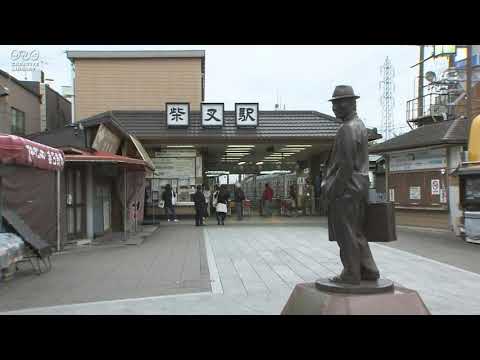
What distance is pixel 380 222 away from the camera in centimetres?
568

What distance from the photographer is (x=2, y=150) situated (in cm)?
952

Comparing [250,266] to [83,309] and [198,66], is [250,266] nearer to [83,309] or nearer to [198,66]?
[83,309]

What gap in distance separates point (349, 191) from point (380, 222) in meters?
0.55

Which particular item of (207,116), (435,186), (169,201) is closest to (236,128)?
(207,116)

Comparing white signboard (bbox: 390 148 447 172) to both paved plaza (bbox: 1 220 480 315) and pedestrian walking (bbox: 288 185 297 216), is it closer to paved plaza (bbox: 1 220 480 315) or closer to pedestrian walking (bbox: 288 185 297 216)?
paved plaza (bbox: 1 220 480 315)

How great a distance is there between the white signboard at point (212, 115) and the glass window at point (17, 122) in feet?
23.7

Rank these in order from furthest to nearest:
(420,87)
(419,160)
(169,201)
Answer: (420,87) < (169,201) < (419,160)

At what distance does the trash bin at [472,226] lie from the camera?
14766mm

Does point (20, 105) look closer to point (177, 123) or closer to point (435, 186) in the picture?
point (177, 123)

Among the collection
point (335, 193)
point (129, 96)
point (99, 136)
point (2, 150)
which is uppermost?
point (129, 96)

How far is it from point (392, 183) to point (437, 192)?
2.39 m

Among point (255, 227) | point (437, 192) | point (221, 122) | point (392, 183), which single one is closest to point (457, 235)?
point (437, 192)

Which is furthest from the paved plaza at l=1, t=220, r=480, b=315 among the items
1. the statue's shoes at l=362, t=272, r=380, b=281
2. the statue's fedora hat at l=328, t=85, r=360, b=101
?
the statue's fedora hat at l=328, t=85, r=360, b=101

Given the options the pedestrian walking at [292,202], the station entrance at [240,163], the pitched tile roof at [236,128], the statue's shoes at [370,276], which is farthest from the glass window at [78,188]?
the pedestrian walking at [292,202]
